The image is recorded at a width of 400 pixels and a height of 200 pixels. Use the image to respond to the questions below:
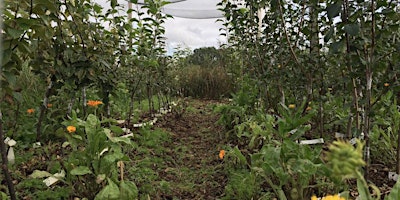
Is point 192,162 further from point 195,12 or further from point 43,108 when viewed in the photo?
point 195,12

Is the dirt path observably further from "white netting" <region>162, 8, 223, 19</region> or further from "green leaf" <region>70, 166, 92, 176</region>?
"white netting" <region>162, 8, 223, 19</region>

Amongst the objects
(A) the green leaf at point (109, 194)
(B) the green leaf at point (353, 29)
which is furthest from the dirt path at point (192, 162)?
(B) the green leaf at point (353, 29)

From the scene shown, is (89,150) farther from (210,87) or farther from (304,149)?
(210,87)

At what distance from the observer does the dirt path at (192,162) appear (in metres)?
2.06

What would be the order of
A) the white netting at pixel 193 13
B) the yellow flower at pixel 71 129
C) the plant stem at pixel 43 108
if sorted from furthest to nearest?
the white netting at pixel 193 13
the plant stem at pixel 43 108
the yellow flower at pixel 71 129

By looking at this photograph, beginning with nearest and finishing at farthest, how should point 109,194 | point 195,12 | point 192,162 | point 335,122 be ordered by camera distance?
point 109,194 → point 335,122 → point 192,162 → point 195,12

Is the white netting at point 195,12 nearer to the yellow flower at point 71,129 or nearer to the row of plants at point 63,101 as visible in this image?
the row of plants at point 63,101

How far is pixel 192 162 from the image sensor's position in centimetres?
265

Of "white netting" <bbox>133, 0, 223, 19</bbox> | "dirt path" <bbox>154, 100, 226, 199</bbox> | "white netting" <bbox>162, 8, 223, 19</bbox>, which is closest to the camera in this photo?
"dirt path" <bbox>154, 100, 226, 199</bbox>

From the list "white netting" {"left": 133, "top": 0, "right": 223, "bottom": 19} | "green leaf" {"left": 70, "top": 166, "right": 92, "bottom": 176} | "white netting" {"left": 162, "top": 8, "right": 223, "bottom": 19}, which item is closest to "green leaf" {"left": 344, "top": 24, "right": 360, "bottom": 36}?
"green leaf" {"left": 70, "top": 166, "right": 92, "bottom": 176}

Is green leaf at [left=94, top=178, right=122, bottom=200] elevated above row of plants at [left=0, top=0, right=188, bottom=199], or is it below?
below

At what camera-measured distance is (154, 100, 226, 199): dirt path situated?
2061 mm

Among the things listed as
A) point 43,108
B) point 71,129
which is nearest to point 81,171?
point 71,129

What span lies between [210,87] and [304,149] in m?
6.02
